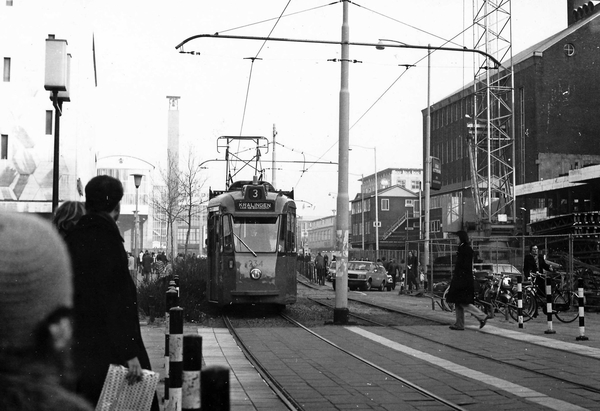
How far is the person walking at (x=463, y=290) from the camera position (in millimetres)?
15477

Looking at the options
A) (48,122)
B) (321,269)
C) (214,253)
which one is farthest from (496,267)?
(48,122)

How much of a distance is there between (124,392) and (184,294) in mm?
15510

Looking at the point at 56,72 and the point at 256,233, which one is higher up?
the point at 56,72

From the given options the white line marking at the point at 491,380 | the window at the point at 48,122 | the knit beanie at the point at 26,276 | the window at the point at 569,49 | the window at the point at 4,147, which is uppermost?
the window at the point at 569,49

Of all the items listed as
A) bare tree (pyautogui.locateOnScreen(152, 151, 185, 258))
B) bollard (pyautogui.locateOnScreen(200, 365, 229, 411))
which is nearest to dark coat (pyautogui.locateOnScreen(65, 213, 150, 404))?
bollard (pyautogui.locateOnScreen(200, 365, 229, 411))

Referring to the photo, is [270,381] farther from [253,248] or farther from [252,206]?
[252,206]

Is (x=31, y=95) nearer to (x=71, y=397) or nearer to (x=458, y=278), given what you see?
(x=458, y=278)

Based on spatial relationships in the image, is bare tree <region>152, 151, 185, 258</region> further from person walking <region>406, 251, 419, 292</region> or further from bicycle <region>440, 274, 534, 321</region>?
bicycle <region>440, 274, 534, 321</region>

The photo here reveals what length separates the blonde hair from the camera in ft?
14.6

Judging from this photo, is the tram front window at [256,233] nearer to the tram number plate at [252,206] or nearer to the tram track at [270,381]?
the tram number plate at [252,206]

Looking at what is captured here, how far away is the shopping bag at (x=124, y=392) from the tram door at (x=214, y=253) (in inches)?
584

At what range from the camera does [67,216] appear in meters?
4.48

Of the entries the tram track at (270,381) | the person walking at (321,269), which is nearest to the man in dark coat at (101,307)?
the tram track at (270,381)

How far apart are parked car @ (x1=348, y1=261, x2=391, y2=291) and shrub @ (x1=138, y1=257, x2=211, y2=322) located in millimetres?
17583
